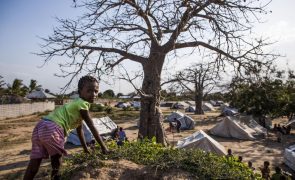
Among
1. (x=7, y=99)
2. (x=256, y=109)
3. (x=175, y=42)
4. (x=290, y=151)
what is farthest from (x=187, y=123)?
(x=7, y=99)

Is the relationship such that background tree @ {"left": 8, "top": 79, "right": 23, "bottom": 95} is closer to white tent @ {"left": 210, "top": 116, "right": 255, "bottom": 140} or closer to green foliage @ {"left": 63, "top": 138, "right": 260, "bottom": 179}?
white tent @ {"left": 210, "top": 116, "right": 255, "bottom": 140}

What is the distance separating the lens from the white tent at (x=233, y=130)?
20984mm

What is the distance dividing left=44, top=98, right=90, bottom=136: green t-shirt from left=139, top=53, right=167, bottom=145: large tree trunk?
7.28 metres

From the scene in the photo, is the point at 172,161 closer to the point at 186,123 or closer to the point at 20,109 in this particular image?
the point at 186,123

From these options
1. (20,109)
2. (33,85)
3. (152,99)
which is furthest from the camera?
(33,85)

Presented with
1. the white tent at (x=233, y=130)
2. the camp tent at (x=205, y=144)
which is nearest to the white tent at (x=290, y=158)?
the camp tent at (x=205, y=144)

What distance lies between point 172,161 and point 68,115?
1154 mm

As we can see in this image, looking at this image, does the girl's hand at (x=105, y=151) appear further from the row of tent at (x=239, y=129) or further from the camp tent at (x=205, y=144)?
the row of tent at (x=239, y=129)

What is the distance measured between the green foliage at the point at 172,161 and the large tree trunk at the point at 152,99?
725 cm

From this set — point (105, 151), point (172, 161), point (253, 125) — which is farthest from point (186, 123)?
point (172, 161)

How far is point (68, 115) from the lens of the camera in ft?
11.0

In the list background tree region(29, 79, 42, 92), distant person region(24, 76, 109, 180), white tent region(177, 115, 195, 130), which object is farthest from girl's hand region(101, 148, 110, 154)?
background tree region(29, 79, 42, 92)

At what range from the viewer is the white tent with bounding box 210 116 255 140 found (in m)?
21.0

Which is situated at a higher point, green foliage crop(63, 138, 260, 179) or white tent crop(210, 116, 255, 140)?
green foliage crop(63, 138, 260, 179)
